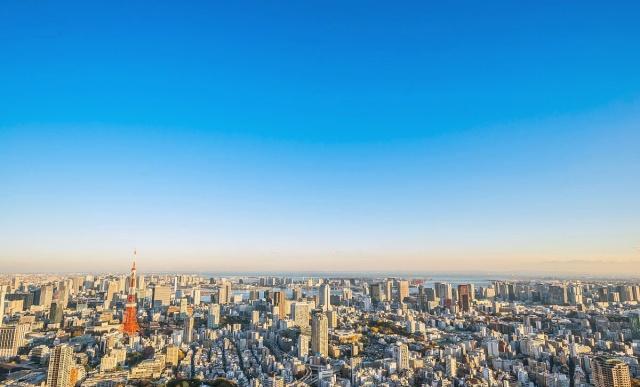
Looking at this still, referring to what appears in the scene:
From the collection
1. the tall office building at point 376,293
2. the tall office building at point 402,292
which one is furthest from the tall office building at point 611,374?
the tall office building at point 376,293

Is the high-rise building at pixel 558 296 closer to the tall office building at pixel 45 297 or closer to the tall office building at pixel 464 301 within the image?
the tall office building at pixel 464 301

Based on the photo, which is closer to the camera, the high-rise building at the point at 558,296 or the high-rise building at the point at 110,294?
the high-rise building at the point at 110,294

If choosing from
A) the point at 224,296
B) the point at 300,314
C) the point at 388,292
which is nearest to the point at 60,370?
the point at 300,314

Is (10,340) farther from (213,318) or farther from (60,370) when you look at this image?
(213,318)

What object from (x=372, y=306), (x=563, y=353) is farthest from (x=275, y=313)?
(x=563, y=353)

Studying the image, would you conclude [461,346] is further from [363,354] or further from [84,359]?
[84,359]

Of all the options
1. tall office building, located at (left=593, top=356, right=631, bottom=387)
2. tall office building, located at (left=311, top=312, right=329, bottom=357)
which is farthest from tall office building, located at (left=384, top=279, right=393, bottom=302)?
tall office building, located at (left=593, top=356, right=631, bottom=387)

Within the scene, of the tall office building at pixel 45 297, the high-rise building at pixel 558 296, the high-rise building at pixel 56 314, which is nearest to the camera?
the high-rise building at pixel 56 314
